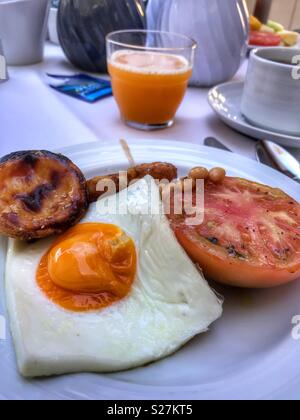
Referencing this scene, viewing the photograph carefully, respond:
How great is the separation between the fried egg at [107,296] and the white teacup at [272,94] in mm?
600

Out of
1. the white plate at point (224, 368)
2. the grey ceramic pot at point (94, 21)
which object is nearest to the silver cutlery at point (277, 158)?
the white plate at point (224, 368)

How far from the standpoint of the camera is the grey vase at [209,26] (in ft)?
4.49

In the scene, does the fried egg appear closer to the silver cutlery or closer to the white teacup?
the silver cutlery

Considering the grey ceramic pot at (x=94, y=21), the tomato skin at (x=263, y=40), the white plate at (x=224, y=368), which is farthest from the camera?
the tomato skin at (x=263, y=40)

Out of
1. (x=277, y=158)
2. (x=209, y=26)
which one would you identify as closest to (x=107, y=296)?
(x=277, y=158)

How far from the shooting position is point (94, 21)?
150 centimetres

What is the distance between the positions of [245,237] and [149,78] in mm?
664

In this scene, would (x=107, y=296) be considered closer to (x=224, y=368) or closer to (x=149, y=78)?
(x=224, y=368)

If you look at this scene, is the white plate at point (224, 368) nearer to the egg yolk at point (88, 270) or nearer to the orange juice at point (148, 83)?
the egg yolk at point (88, 270)

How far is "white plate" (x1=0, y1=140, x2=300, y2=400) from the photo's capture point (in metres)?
0.47

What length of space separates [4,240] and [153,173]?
355 mm

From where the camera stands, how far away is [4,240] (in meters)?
0.69

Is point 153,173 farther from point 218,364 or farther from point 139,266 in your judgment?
point 218,364

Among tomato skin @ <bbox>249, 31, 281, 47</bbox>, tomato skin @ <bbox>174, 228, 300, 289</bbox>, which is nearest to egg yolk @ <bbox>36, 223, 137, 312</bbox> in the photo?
tomato skin @ <bbox>174, 228, 300, 289</bbox>
